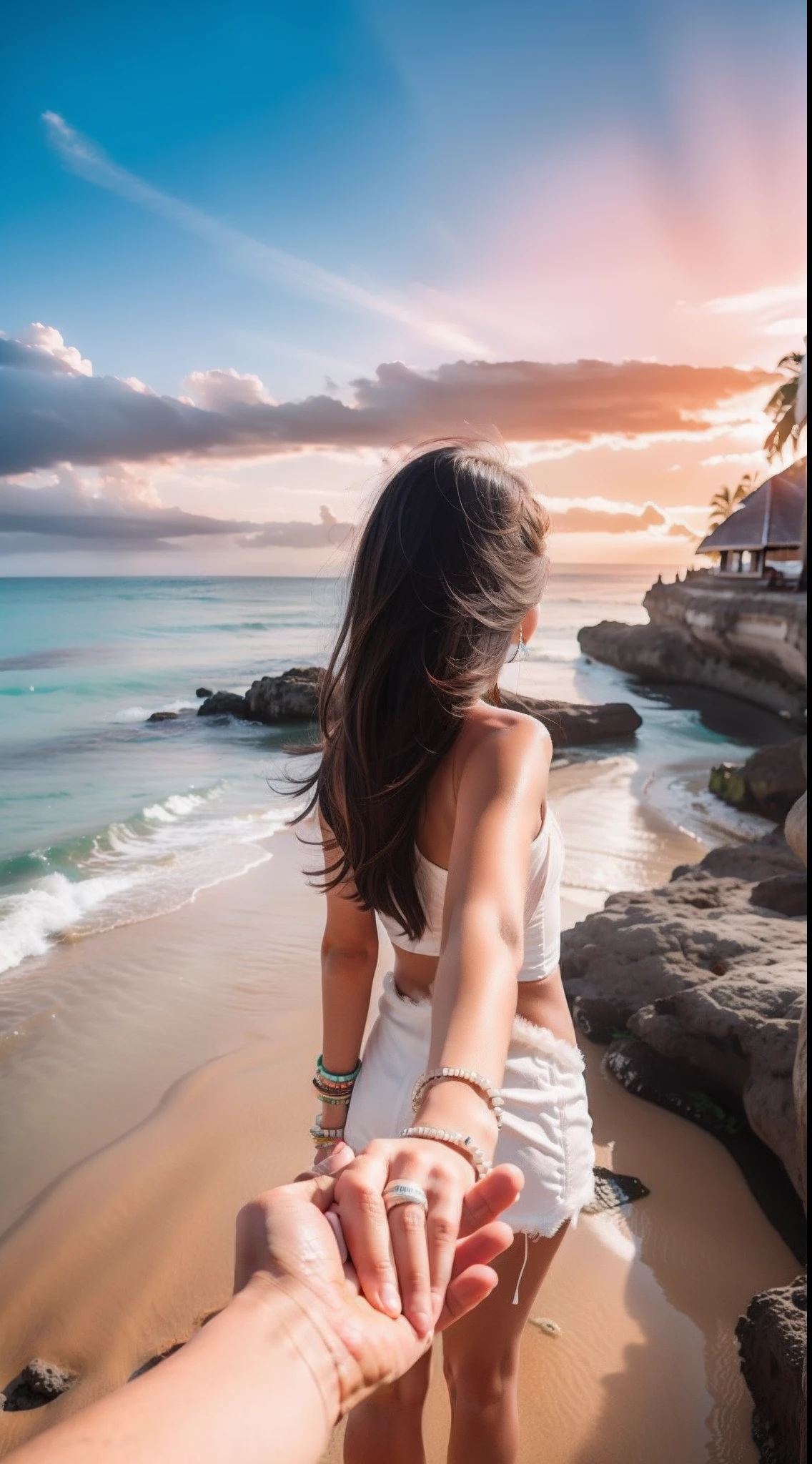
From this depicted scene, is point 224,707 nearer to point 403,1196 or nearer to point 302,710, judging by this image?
Result: point 302,710

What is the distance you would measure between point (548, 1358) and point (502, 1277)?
1559 millimetres

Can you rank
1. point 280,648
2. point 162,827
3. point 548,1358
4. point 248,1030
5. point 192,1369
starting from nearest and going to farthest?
point 192,1369
point 548,1358
point 248,1030
point 162,827
point 280,648

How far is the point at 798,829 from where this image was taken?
441cm

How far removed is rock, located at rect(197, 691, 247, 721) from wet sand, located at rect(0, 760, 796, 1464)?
42.3 feet

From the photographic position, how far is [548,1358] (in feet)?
9.45

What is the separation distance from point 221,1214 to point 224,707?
53.0 ft

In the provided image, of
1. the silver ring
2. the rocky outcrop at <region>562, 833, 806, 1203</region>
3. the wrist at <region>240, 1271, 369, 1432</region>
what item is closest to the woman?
the silver ring

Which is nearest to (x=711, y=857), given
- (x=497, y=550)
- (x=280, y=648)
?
(x=497, y=550)

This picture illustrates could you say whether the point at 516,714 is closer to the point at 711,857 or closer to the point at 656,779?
the point at 711,857

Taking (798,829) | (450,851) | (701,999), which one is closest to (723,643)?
(798,829)

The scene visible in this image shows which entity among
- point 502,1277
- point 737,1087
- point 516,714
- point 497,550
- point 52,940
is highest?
point 497,550

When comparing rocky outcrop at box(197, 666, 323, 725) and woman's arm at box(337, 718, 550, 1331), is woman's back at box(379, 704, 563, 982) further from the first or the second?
rocky outcrop at box(197, 666, 323, 725)

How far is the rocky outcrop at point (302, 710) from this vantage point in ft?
52.5

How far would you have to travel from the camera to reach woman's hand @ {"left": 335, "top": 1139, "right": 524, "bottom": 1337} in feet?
3.16
